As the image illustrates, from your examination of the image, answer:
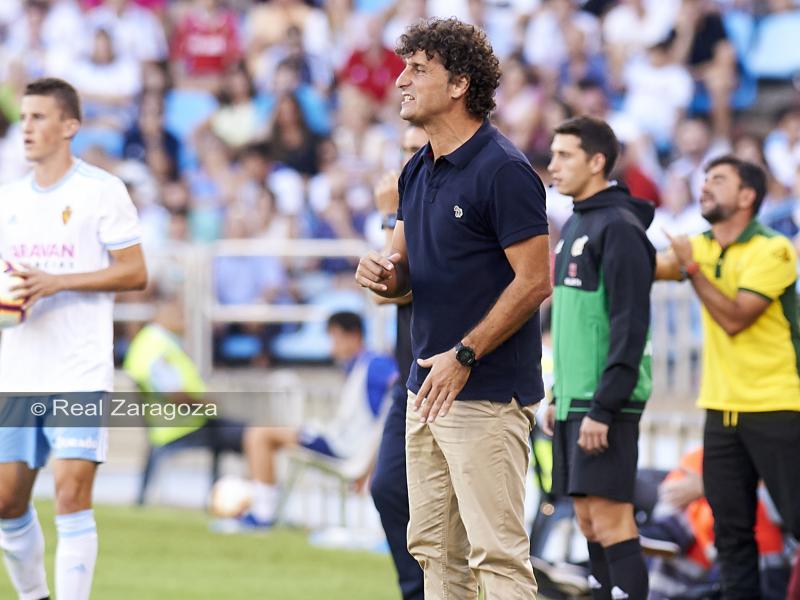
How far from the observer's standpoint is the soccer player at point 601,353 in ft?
22.8

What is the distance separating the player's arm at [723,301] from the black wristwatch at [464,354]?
2456 millimetres

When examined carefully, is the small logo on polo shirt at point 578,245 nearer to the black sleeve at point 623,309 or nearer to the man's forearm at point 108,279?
the black sleeve at point 623,309

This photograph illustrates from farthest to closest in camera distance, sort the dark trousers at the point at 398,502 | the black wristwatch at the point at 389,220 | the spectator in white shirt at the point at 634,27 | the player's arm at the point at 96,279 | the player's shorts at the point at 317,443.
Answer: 1. the spectator in white shirt at the point at 634,27
2. the player's shorts at the point at 317,443
3. the black wristwatch at the point at 389,220
4. the dark trousers at the point at 398,502
5. the player's arm at the point at 96,279

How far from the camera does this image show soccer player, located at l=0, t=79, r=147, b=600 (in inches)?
278

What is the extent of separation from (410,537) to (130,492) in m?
9.46

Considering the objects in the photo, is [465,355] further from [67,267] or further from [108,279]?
[67,267]

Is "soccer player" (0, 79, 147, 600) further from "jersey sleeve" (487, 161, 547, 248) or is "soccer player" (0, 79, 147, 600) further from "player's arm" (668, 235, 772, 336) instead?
"player's arm" (668, 235, 772, 336)

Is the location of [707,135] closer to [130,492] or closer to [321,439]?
[321,439]

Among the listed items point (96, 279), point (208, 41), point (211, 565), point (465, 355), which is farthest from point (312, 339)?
point (465, 355)

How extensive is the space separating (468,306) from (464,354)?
251 mm

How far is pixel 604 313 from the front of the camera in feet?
23.3

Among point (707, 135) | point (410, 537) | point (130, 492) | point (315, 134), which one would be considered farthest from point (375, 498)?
point (315, 134)


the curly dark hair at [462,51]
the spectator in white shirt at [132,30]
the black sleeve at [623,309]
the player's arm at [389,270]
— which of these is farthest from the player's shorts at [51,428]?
the spectator in white shirt at [132,30]

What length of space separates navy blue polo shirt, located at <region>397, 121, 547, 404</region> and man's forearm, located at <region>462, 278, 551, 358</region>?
149mm
